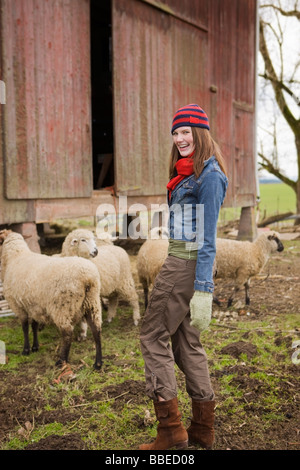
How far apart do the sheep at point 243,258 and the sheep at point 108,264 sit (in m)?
1.74

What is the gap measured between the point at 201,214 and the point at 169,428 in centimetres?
150

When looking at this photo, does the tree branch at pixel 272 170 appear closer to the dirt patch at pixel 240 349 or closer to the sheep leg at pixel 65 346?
the dirt patch at pixel 240 349

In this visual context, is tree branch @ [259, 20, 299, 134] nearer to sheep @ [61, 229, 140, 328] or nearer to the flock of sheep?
the flock of sheep

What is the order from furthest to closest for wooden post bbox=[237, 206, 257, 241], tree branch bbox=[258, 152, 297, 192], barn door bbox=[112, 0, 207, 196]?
tree branch bbox=[258, 152, 297, 192] < wooden post bbox=[237, 206, 257, 241] < barn door bbox=[112, 0, 207, 196]

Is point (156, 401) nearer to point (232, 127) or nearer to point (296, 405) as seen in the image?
point (296, 405)

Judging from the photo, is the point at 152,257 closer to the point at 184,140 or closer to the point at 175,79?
the point at 184,140

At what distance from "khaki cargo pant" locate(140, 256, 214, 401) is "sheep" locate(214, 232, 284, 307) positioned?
177 inches

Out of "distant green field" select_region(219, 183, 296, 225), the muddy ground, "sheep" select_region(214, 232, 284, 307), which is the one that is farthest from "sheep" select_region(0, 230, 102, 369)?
"distant green field" select_region(219, 183, 296, 225)

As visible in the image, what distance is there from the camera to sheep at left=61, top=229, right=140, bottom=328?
5.95 meters

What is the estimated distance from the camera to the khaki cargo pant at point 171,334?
9.65 ft

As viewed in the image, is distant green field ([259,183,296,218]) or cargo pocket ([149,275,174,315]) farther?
distant green field ([259,183,296,218])

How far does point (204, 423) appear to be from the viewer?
121 inches

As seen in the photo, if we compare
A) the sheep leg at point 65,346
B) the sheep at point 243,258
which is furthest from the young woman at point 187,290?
the sheep at point 243,258

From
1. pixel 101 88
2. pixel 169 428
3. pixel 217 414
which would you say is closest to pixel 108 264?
pixel 217 414
